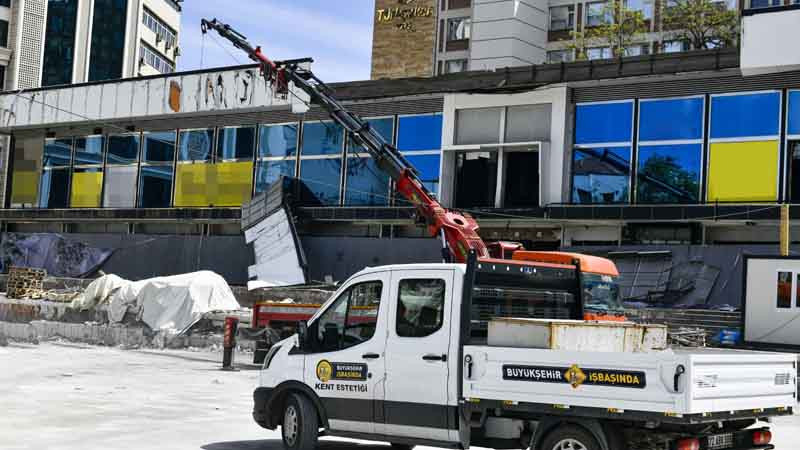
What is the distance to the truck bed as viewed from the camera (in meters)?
8.62

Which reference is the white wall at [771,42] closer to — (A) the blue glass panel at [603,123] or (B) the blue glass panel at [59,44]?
(A) the blue glass panel at [603,123]

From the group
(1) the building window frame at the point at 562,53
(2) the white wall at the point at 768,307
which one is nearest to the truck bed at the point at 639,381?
(2) the white wall at the point at 768,307

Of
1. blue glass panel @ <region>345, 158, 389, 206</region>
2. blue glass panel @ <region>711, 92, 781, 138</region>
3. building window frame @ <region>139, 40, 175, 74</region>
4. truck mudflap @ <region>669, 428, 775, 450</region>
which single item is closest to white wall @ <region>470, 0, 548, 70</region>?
blue glass panel @ <region>345, 158, 389, 206</region>

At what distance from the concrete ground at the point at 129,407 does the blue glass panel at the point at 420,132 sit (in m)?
16.1

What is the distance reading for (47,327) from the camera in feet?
107

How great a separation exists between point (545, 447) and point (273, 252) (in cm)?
3335

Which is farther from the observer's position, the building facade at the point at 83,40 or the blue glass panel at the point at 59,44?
the blue glass panel at the point at 59,44

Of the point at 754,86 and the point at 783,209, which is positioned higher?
the point at 754,86

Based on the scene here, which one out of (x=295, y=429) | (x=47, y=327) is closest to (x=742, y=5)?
(x=47, y=327)

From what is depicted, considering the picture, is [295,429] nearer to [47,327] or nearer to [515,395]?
[515,395]

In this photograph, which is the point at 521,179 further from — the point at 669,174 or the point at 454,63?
the point at 454,63

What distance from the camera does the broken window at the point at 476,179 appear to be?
38281 millimetres

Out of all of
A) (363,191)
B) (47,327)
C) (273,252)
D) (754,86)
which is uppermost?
(754,86)

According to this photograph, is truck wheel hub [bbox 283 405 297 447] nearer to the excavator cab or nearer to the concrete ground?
the concrete ground
